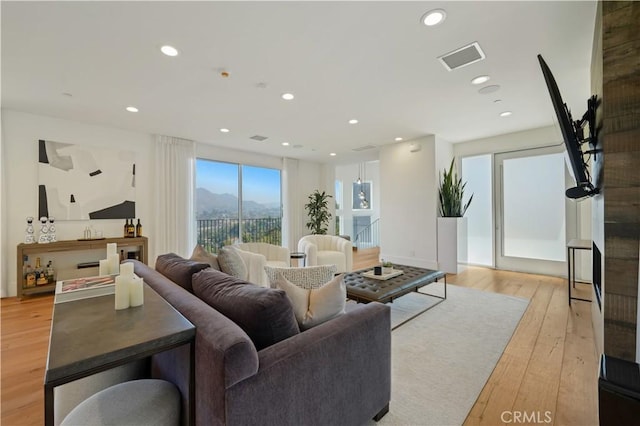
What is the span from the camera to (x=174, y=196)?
5.20 m

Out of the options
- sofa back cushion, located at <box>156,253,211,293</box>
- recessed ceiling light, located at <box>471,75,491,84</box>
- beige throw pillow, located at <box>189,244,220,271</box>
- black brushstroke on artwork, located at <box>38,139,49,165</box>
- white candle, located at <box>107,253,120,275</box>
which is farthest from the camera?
black brushstroke on artwork, located at <box>38,139,49,165</box>

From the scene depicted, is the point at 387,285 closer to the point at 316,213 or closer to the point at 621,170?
the point at 621,170

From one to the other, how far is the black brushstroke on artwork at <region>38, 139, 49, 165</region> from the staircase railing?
787cm

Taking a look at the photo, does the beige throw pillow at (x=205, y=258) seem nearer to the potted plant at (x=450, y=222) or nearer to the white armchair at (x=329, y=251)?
the white armchair at (x=329, y=251)

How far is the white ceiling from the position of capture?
1995mm

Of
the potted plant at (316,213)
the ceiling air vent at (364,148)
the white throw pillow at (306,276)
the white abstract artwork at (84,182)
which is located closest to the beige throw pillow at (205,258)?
the white throw pillow at (306,276)

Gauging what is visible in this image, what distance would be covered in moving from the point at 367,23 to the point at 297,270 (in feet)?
6.33

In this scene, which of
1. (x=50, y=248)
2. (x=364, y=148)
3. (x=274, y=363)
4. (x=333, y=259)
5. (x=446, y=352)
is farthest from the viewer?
(x=364, y=148)

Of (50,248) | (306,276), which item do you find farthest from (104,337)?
(50,248)

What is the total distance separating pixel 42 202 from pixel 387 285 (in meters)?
5.02

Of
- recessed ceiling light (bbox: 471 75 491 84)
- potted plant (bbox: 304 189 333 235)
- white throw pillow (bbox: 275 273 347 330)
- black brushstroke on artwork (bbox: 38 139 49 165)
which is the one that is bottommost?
white throw pillow (bbox: 275 273 347 330)

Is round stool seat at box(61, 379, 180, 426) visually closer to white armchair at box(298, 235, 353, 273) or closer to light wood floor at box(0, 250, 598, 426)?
light wood floor at box(0, 250, 598, 426)

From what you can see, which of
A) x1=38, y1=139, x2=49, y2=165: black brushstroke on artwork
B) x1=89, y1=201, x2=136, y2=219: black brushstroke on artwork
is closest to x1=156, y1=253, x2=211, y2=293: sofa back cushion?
x1=89, y1=201, x2=136, y2=219: black brushstroke on artwork

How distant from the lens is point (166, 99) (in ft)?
11.3
